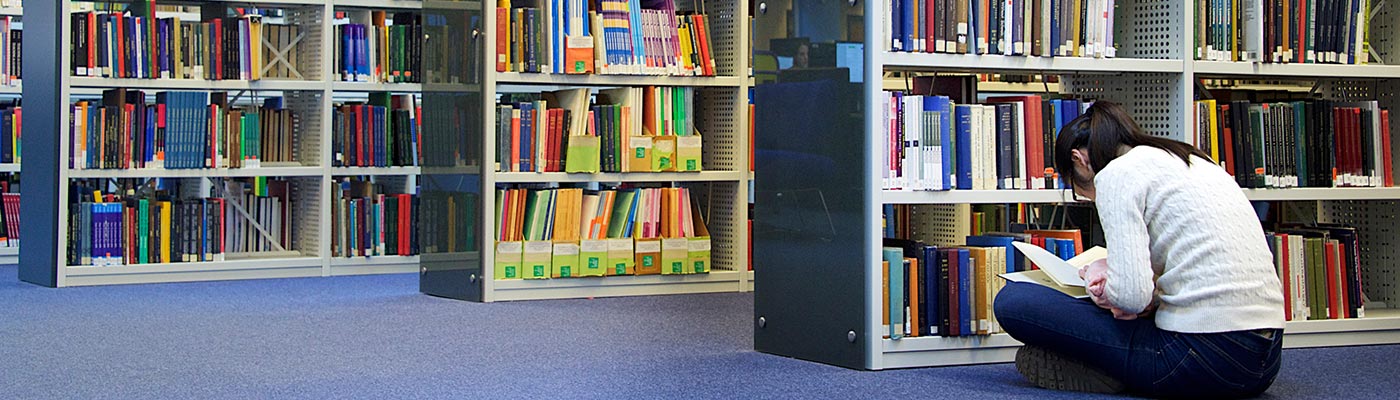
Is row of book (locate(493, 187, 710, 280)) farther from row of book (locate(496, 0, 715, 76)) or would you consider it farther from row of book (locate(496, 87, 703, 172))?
row of book (locate(496, 0, 715, 76))

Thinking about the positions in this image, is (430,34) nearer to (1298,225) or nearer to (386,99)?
(386,99)

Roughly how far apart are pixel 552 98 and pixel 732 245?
0.97 m

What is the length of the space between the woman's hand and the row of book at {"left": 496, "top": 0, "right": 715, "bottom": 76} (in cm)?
280

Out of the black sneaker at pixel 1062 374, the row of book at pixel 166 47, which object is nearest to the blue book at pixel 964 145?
the black sneaker at pixel 1062 374

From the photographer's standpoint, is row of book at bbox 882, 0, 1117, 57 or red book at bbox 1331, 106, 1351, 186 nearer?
row of book at bbox 882, 0, 1117, 57

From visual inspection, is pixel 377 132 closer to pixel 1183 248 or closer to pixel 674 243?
pixel 674 243

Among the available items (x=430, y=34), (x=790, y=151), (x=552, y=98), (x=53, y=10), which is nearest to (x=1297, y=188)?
(x=790, y=151)

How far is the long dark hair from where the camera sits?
3471 mm

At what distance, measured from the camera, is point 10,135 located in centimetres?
758

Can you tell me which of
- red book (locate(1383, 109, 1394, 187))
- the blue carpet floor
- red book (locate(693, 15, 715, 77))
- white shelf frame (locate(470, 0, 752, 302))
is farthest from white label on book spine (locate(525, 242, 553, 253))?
red book (locate(1383, 109, 1394, 187))

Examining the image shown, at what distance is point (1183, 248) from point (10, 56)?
6183 mm

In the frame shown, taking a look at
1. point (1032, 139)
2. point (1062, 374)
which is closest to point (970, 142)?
point (1032, 139)

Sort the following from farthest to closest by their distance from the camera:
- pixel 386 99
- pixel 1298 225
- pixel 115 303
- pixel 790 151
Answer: pixel 386 99 → pixel 115 303 → pixel 1298 225 → pixel 790 151

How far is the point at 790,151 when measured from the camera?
421 cm
